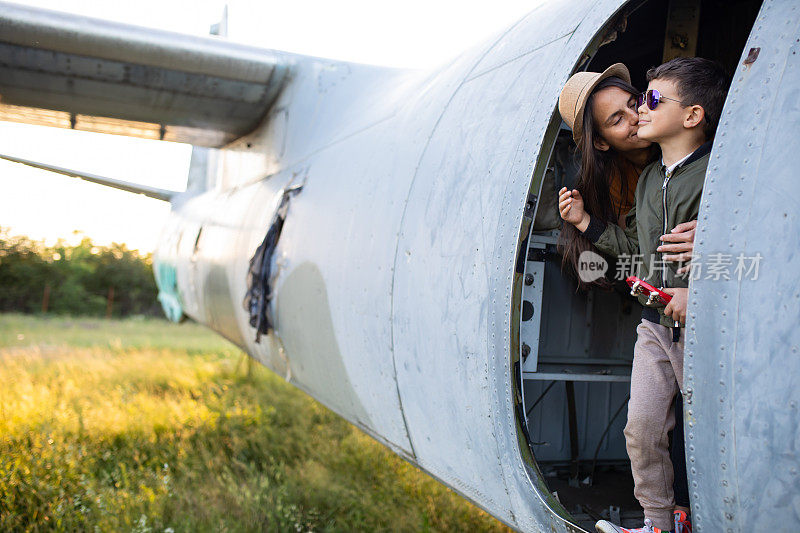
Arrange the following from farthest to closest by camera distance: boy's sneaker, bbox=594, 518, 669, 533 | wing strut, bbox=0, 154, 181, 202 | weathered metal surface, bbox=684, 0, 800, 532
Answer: wing strut, bbox=0, 154, 181, 202
boy's sneaker, bbox=594, 518, 669, 533
weathered metal surface, bbox=684, 0, 800, 532

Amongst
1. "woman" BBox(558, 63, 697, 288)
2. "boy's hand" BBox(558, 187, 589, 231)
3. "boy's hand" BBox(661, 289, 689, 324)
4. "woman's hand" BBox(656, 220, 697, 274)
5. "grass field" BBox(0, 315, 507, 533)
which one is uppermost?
"woman" BBox(558, 63, 697, 288)

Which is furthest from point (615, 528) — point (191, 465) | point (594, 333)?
point (191, 465)

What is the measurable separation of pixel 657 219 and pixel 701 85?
393 mm

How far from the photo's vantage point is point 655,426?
1768mm

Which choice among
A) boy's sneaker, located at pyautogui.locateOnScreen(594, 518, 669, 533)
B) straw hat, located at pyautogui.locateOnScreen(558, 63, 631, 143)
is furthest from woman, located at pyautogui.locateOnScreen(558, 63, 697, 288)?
boy's sneaker, located at pyautogui.locateOnScreen(594, 518, 669, 533)

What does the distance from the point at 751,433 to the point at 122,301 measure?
34581 millimetres

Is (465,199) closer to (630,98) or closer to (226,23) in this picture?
(630,98)

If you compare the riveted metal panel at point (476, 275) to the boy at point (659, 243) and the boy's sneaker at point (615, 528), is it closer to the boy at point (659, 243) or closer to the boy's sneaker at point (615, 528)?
the boy's sneaker at point (615, 528)

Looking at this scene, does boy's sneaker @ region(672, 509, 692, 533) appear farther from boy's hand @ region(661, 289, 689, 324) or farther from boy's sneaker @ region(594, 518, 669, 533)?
boy's hand @ region(661, 289, 689, 324)

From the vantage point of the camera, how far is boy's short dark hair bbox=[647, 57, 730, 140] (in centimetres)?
181

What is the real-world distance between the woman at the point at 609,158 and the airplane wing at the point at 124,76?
357 centimetres

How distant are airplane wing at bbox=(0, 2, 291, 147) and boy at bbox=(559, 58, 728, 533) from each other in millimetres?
3853

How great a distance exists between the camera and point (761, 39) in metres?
1.41

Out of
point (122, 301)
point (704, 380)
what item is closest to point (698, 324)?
point (704, 380)
